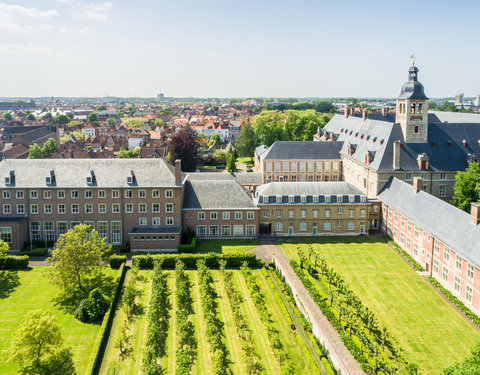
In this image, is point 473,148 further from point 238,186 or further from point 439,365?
point 439,365

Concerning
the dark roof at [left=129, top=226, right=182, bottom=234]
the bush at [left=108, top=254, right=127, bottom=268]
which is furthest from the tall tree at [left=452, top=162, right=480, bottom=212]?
the bush at [left=108, top=254, right=127, bottom=268]

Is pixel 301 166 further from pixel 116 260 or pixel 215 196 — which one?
pixel 116 260

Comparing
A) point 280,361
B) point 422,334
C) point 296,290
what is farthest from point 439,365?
point 296,290

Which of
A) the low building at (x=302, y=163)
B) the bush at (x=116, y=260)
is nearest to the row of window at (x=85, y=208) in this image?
the bush at (x=116, y=260)

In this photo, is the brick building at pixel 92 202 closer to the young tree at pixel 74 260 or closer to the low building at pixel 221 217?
the low building at pixel 221 217

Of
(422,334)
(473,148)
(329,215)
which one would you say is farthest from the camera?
(473,148)

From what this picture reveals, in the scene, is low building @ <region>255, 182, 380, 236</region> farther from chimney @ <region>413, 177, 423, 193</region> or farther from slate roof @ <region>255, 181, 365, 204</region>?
chimney @ <region>413, 177, 423, 193</region>

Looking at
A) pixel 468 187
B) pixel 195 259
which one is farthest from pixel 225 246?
pixel 468 187
